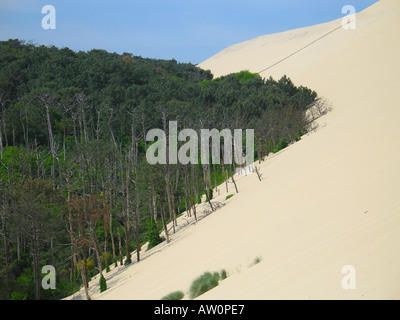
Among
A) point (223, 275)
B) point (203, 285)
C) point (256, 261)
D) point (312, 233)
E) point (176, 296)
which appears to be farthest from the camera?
point (312, 233)

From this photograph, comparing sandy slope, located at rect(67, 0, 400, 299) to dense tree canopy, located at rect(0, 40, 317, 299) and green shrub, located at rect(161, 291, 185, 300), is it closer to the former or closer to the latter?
green shrub, located at rect(161, 291, 185, 300)

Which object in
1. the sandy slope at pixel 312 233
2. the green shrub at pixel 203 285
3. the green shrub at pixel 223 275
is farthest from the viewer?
the green shrub at pixel 223 275

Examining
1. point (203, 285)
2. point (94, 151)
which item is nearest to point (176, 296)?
point (203, 285)

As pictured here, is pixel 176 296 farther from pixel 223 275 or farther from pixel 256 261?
pixel 256 261

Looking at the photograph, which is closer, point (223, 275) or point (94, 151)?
point (223, 275)

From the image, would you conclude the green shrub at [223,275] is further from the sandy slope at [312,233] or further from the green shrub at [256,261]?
the green shrub at [256,261]

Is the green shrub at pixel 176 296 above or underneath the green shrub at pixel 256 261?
underneath

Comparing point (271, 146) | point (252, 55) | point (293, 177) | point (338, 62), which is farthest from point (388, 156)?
point (252, 55)

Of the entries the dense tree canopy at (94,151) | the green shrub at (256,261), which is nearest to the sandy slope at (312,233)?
the green shrub at (256,261)

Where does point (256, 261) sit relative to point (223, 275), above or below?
above

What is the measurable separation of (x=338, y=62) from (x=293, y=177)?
1580 inches

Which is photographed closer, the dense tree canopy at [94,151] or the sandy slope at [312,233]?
the sandy slope at [312,233]

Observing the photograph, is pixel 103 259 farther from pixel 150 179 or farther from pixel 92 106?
pixel 92 106

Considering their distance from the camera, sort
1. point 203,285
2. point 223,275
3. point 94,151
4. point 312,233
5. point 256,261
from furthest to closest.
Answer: point 94,151 < point 312,233 < point 256,261 < point 223,275 < point 203,285
